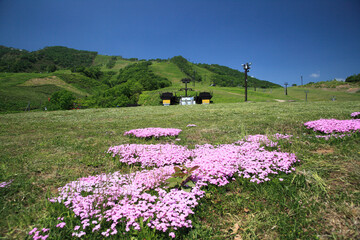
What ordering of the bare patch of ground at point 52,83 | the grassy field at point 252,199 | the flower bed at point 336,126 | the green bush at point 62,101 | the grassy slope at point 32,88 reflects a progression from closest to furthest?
the grassy field at point 252,199, the flower bed at point 336,126, the green bush at point 62,101, the grassy slope at point 32,88, the bare patch of ground at point 52,83

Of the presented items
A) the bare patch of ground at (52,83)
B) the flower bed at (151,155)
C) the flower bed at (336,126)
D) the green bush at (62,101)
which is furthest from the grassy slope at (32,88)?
the flower bed at (336,126)

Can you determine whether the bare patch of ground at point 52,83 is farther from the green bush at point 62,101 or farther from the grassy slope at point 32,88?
the green bush at point 62,101

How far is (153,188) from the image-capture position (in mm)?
3920

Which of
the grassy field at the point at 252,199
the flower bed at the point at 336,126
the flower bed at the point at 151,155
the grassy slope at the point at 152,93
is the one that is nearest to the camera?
the grassy field at the point at 252,199

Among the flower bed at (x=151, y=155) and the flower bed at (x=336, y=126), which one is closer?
the flower bed at (x=151, y=155)

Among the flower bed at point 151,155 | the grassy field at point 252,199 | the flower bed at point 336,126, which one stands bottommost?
the grassy field at point 252,199

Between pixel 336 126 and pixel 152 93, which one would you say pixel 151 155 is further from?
pixel 152 93

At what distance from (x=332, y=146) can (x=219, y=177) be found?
4.32 m

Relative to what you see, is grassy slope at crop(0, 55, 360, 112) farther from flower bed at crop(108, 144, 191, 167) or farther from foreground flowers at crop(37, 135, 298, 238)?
foreground flowers at crop(37, 135, 298, 238)

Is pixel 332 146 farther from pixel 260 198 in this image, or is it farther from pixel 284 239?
pixel 284 239

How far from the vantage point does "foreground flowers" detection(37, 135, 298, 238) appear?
2.90 meters

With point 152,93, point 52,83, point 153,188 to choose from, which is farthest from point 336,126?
point 52,83

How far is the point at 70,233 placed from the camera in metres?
2.81

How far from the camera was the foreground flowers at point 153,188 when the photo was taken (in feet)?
9.53
